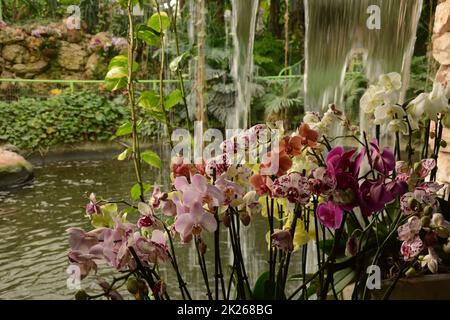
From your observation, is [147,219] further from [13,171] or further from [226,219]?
[13,171]

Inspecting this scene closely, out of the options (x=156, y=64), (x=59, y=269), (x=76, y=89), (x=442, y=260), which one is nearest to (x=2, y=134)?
(x=76, y=89)

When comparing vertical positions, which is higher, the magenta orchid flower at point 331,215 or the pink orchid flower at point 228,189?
the pink orchid flower at point 228,189

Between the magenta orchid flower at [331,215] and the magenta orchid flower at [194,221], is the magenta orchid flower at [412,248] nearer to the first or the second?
the magenta orchid flower at [331,215]

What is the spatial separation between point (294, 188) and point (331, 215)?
0.18ft

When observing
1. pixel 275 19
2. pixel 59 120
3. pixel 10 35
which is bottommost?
pixel 59 120

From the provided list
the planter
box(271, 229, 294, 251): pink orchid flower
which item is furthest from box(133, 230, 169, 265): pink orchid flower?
the planter

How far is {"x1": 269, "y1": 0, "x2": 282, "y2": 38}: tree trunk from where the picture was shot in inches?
367

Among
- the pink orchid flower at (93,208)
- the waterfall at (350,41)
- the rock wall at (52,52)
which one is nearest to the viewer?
the pink orchid flower at (93,208)

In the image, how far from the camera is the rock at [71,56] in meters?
8.53

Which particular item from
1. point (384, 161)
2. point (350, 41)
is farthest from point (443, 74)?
point (384, 161)

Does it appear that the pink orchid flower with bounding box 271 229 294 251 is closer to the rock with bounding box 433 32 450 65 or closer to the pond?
the pond

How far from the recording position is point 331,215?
1.88 feet

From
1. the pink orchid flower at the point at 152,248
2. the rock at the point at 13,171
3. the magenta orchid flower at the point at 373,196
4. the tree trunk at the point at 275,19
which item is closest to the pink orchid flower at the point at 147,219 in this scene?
the pink orchid flower at the point at 152,248

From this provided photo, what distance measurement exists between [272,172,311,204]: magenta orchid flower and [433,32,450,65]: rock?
1.17m
